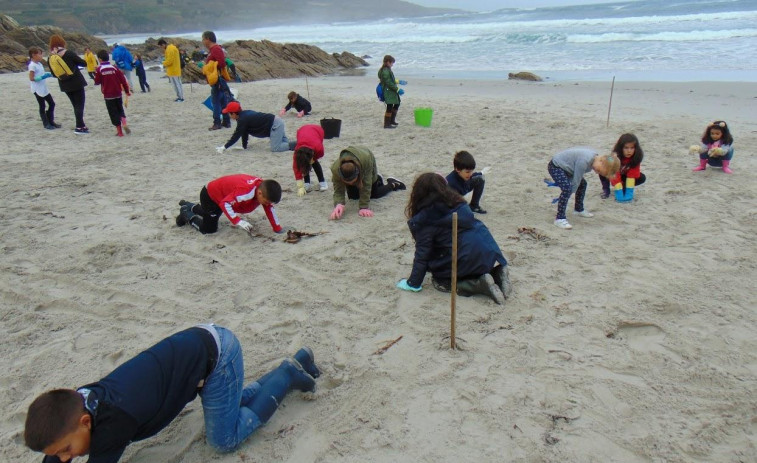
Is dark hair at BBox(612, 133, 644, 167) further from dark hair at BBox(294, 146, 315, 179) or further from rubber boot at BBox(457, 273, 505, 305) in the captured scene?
dark hair at BBox(294, 146, 315, 179)

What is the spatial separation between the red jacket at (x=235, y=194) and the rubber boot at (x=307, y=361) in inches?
81.8

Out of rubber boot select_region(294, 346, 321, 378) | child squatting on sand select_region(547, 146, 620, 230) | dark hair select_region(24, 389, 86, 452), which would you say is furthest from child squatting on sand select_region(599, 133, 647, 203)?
dark hair select_region(24, 389, 86, 452)

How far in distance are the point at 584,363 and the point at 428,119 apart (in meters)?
6.77

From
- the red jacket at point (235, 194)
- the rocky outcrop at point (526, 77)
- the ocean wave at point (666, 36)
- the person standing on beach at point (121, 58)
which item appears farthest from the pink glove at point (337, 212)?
the ocean wave at point (666, 36)

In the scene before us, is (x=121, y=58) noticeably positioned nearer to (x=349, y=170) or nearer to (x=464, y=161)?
(x=349, y=170)

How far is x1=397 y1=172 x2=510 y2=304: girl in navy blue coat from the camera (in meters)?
3.77

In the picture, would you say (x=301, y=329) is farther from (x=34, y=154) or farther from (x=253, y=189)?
(x=34, y=154)

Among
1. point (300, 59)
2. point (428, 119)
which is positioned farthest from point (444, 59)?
point (428, 119)

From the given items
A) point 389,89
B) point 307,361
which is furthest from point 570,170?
point 389,89

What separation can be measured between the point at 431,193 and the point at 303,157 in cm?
245

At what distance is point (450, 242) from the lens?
3.84 metres

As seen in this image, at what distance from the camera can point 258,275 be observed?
4.34m

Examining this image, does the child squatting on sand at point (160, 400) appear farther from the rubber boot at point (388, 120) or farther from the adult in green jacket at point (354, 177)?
the rubber boot at point (388, 120)

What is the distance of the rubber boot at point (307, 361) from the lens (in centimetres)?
302
